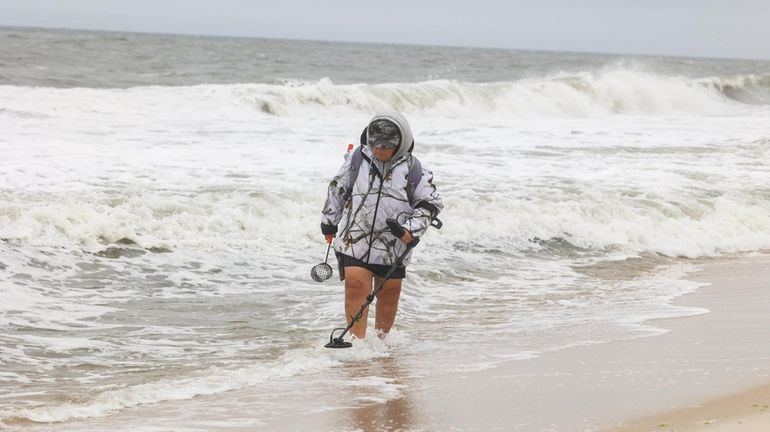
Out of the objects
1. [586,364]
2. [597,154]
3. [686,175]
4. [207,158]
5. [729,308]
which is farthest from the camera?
[597,154]

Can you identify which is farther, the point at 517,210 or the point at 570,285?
the point at 517,210

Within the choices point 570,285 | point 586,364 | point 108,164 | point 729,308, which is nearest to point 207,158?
point 108,164

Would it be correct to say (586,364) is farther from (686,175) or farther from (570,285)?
(686,175)

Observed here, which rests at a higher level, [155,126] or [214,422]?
[155,126]

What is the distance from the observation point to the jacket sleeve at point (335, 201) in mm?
6520

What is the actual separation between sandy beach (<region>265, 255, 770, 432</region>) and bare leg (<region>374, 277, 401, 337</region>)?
0.47 meters

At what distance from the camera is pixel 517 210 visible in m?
13.0

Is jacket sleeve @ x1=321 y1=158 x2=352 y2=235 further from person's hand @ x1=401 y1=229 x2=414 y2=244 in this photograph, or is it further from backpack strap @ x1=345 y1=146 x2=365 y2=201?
person's hand @ x1=401 y1=229 x2=414 y2=244

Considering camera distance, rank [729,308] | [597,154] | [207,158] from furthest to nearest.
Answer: [597,154] < [207,158] < [729,308]

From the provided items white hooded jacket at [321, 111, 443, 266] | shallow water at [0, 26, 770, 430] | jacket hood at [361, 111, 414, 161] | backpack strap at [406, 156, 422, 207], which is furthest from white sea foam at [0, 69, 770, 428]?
jacket hood at [361, 111, 414, 161]

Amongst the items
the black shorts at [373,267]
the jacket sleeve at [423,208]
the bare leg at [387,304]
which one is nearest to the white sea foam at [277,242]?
the bare leg at [387,304]

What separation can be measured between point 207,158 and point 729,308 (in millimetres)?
8616

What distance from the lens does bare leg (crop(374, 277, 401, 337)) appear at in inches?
267

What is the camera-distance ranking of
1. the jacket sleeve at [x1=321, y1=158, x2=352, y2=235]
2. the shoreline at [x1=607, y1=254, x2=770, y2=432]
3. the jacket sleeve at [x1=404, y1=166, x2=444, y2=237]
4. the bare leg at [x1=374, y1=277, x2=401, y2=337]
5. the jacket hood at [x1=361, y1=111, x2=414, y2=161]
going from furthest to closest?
1. the bare leg at [x1=374, y1=277, x2=401, y2=337]
2. the jacket sleeve at [x1=321, y1=158, x2=352, y2=235]
3. the jacket sleeve at [x1=404, y1=166, x2=444, y2=237]
4. the jacket hood at [x1=361, y1=111, x2=414, y2=161]
5. the shoreline at [x1=607, y1=254, x2=770, y2=432]
